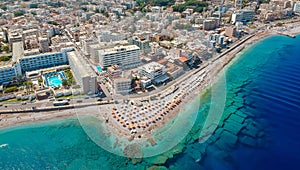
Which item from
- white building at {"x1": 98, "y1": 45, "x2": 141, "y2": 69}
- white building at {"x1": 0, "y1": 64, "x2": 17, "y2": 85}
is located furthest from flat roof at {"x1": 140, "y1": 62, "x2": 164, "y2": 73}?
white building at {"x1": 0, "y1": 64, "x2": 17, "y2": 85}

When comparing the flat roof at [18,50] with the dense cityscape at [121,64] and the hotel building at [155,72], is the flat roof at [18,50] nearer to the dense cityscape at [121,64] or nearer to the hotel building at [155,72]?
the dense cityscape at [121,64]

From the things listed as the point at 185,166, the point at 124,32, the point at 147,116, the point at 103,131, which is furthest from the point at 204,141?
the point at 124,32

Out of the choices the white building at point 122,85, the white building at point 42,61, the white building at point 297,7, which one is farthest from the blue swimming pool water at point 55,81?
the white building at point 297,7

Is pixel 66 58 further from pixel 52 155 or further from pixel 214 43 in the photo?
pixel 214 43

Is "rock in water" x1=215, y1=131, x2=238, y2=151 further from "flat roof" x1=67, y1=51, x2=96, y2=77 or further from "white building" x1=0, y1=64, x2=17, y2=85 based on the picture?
"white building" x1=0, y1=64, x2=17, y2=85

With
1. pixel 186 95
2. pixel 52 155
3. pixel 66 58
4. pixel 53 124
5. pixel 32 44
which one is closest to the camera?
pixel 52 155
